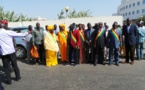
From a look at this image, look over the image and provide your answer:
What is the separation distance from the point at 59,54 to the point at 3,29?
4568 mm

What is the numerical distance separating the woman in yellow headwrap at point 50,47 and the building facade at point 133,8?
83439 millimetres

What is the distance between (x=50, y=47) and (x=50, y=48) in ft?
0.14

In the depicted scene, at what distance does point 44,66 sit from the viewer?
9516mm

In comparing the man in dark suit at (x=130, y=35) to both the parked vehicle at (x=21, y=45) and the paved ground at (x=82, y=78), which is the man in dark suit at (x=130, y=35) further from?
the parked vehicle at (x=21, y=45)

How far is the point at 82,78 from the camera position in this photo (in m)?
7.40

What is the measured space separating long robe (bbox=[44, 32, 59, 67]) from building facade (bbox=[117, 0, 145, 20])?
8346 cm

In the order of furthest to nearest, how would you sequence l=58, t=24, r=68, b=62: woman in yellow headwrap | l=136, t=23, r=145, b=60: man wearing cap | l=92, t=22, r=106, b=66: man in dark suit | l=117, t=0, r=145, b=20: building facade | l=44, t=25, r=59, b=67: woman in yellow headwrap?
1. l=117, t=0, r=145, b=20: building facade
2. l=136, t=23, r=145, b=60: man wearing cap
3. l=58, t=24, r=68, b=62: woman in yellow headwrap
4. l=44, t=25, r=59, b=67: woman in yellow headwrap
5. l=92, t=22, r=106, b=66: man in dark suit

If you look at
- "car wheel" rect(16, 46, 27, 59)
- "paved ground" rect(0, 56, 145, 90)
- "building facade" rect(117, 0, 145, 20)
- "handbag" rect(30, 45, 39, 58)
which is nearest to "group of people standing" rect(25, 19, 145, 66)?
"handbag" rect(30, 45, 39, 58)

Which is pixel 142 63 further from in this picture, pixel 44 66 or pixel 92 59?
pixel 44 66

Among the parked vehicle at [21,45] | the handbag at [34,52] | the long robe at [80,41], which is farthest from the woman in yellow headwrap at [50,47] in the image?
the parked vehicle at [21,45]

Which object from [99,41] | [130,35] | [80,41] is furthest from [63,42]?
[130,35]

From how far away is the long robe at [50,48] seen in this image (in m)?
9.57

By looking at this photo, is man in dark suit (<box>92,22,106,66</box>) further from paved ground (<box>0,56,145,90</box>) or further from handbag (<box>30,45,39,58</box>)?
handbag (<box>30,45,39,58</box>)

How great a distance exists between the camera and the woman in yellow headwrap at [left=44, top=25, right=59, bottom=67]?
9.57 meters
